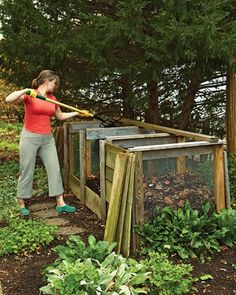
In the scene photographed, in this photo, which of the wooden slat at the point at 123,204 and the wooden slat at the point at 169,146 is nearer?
the wooden slat at the point at 123,204

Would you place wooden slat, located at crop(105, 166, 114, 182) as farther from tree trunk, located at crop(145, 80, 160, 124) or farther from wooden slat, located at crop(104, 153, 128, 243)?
tree trunk, located at crop(145, 80, 160, 124)

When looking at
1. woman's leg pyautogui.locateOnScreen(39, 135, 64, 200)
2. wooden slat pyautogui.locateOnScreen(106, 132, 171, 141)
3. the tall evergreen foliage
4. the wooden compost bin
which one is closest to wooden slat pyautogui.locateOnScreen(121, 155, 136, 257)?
the wooden compost bin

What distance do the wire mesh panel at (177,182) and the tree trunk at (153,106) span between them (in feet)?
7.22

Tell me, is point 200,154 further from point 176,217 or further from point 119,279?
point 119,279

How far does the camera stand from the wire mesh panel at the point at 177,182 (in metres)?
4.55

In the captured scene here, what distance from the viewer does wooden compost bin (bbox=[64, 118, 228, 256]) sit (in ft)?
14.0

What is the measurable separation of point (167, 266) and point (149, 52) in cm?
243

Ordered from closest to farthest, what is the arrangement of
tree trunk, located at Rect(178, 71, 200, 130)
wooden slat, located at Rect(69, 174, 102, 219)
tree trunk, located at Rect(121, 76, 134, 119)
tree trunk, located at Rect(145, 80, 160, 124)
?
wooden slat, located at Rect(69, 174, 102, 219)
tree trunk, located at Rect(145, 80, 160, 124)
tree trunk, located at Rect(121, 76, 134, 119)
tree trunk, located at Rect(178, 71, 200, 130)

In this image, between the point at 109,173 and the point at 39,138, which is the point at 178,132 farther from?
the point at 39,138

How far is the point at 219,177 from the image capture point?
15.8 ft

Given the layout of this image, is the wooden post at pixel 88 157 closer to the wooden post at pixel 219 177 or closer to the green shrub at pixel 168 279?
the wooden post at pixel 219 177

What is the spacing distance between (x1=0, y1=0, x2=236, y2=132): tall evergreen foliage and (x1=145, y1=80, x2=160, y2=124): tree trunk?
0.01m

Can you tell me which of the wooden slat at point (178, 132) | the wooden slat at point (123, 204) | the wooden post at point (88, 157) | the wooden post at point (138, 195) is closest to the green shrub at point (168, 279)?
the wooden slat at point (123, 204)

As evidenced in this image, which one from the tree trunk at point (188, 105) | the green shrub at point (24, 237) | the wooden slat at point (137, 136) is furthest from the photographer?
the tree trunk at point (188, 105)
